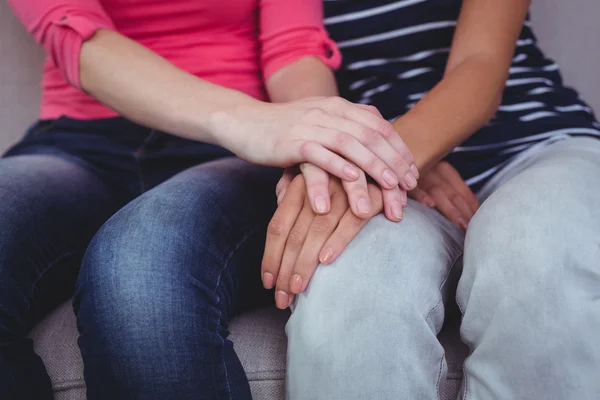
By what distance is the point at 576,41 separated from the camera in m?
1.21

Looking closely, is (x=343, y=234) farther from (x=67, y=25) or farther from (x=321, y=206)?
(x=67, y=25)

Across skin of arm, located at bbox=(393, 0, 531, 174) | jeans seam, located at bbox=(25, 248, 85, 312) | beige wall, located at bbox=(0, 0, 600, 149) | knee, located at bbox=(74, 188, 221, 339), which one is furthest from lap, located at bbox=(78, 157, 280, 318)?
beige wall, located at bbox=(0, 0, 600, 149)

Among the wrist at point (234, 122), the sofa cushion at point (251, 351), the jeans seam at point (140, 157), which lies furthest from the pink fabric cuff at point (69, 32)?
the sofa cushion at point (251, 351)

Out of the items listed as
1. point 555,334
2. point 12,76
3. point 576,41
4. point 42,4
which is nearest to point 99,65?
point 42,4

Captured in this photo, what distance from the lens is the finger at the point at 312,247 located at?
620mm

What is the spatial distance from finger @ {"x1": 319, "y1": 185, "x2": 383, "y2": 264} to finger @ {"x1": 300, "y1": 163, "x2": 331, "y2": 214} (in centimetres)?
2

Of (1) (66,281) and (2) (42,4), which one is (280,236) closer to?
(1) (66,281)

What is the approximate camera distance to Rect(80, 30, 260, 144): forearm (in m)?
0.75

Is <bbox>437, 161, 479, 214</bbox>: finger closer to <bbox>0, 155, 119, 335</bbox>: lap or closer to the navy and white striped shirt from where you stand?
the navy and white striped shirt

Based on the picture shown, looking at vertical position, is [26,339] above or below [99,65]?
below

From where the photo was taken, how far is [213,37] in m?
0.94

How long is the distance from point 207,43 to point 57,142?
0.89ft

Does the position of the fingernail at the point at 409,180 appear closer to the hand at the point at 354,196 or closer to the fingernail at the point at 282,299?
the hand at the point at 354,196

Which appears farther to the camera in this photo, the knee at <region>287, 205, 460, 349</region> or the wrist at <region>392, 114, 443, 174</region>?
the wrist at <region>392, 114, 443, 174</region>
